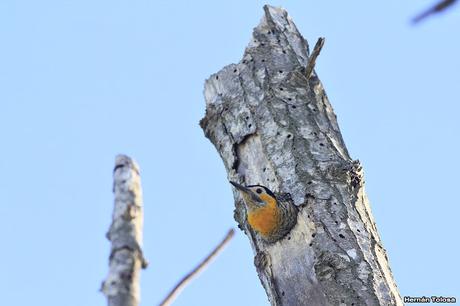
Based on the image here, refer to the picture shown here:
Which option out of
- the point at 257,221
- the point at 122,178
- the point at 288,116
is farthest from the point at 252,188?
the point at 122,178

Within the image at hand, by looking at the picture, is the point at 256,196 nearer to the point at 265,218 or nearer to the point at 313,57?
the point at 265,218

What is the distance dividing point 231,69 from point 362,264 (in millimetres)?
1756

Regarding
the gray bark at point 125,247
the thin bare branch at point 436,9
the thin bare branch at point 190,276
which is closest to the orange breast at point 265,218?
the thin bare branch at point 190,276

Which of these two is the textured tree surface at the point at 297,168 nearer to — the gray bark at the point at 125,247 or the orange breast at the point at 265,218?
the orange breast at the point at 265,218

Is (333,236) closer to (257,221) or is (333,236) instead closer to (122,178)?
(257,221)

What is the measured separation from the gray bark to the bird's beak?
291cm

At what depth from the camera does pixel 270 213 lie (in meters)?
4.88

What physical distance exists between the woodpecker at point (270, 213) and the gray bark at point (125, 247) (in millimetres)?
2843

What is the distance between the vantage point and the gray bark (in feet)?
5.98

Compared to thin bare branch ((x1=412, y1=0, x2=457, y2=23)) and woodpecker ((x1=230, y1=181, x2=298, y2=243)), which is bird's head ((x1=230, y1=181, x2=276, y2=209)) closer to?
woodpecker ((x1=230, y1=181, x2=298, y2=243))

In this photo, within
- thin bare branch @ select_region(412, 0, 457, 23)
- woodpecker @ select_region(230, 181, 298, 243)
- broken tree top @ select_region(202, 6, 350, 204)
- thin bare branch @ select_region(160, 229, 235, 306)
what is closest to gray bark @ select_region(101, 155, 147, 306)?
thin bare branch @ select_region(160, 229, 235, 306)

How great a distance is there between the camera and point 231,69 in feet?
18.8

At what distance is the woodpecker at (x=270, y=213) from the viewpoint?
4906mm

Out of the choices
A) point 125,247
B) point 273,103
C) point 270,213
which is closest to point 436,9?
point 125,247
